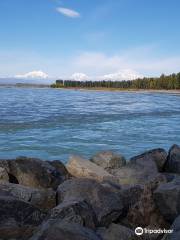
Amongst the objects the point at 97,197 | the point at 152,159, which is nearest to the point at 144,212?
the point at 97,197

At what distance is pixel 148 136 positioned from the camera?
26.8 metres

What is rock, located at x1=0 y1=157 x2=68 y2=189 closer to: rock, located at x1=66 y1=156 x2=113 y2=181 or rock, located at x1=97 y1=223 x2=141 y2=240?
rock, located at x1=66 y1=156 x2=113 y2=181

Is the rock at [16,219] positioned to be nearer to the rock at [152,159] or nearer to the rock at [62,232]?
the rock at [62,232]

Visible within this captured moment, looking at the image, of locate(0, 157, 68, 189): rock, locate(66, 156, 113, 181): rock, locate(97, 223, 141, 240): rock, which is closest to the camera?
locate(97, 223, 141, 240): rock

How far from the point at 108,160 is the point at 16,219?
7.01 m

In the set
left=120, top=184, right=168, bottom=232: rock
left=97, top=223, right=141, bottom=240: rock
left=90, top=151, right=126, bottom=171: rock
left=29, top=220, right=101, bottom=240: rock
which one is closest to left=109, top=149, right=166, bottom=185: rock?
left=90, top=151, right=126, bottom=171: rock

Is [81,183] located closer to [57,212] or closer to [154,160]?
[57,212]

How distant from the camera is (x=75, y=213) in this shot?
7164 mm

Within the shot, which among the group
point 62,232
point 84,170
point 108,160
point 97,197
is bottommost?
point 108,160

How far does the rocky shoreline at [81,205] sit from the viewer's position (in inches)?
271

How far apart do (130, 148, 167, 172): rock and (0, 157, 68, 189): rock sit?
8.41ft

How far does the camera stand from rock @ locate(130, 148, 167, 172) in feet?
41.4

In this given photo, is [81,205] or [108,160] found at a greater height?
[81,205]

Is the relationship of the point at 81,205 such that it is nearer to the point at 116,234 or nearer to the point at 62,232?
the point at 116,234
